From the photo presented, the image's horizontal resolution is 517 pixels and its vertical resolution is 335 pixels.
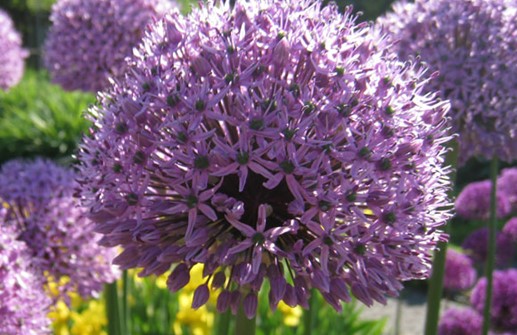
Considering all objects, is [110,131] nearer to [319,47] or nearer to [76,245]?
[319,47]

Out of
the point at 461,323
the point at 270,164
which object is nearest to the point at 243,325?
the point at 270,164

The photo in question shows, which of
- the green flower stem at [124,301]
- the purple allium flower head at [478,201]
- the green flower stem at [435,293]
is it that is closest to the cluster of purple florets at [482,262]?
the purple allium flower head at [478,201]

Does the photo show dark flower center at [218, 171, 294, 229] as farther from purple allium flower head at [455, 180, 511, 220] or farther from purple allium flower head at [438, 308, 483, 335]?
purple allium flower head at [455, 180, 511, 220]

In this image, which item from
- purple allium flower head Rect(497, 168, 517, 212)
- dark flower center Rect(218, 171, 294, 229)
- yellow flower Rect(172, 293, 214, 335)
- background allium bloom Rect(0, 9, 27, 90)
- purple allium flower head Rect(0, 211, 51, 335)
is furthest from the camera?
background allium bloom Rect(0, 9, 27, 90)

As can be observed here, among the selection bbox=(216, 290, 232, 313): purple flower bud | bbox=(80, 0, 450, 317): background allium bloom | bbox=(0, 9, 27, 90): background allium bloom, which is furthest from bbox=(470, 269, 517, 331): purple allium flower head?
bbox=(0, 9, 27, 90): background allium bloom

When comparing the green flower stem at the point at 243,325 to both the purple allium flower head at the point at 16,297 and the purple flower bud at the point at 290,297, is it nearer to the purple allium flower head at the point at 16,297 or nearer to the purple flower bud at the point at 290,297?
the purple flower bud at the point at 290,297
